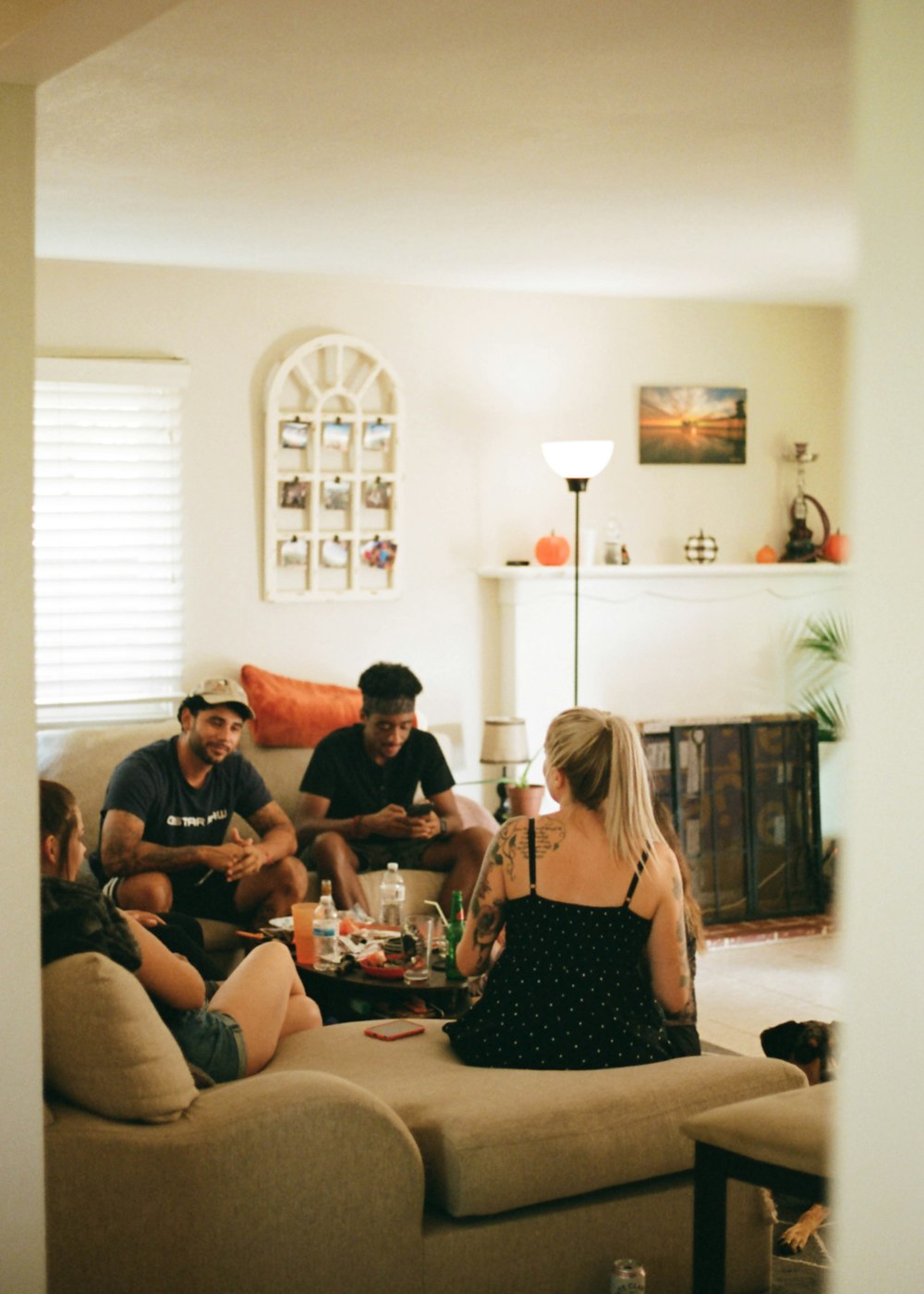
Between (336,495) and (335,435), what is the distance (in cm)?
26

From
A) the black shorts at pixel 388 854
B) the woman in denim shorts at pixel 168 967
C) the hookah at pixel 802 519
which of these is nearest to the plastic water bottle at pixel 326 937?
the woman in denim shorts at pixel 168 967

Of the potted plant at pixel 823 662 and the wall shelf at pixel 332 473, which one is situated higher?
the wall shelf at pixel 332 473

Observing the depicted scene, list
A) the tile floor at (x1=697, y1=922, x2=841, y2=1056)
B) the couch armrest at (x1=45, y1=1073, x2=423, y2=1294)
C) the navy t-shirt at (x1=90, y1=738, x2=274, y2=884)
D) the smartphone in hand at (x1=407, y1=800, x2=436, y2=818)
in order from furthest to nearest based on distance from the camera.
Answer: the smartphone in hand at (x1=407, y1=800, x2=436, y2=818) < the tile floor at (x1=697, y1=922, x2=841, y2=1056) < the navy t-shirt at (x1=90, y1=738, x2=274, y2=884) < the couch armrest at (x1=45, y1=1073, x2=423, y2=1294)

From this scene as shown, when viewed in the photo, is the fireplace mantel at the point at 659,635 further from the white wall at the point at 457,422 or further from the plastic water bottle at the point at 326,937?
the plastic water bottle at the point at 326,937

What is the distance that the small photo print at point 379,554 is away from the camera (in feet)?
20.9

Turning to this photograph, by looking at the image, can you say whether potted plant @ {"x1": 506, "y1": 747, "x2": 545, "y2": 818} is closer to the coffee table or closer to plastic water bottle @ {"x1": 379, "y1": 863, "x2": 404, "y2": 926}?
plastic water bottle @ {"x1": 379, "y1": 863, "x2": 404, "y2": 926}

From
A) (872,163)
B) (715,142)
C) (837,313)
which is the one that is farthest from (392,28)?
(837,313)

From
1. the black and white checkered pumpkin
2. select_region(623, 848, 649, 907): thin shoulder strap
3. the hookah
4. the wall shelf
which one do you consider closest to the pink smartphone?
select_region(623, 848, 649, 907): thin shoulder strap

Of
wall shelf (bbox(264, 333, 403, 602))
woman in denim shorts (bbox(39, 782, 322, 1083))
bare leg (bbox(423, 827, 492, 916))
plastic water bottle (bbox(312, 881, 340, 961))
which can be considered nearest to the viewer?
woman in denim shorts (bbox(39, 782, 322, 1083))

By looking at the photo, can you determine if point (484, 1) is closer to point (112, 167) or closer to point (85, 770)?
point (112, 167)

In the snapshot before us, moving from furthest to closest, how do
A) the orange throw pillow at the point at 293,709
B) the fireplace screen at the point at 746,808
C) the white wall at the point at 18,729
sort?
the fireplace screen at the point at 746,808 < the orange throw pillow at the point at 293,709 < the white wall at the point at 18,729

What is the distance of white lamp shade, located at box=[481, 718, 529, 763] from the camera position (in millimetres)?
6223

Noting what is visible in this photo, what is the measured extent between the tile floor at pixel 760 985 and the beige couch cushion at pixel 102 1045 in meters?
2.76

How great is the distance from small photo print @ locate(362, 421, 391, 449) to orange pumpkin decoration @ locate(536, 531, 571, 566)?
0.84 m
